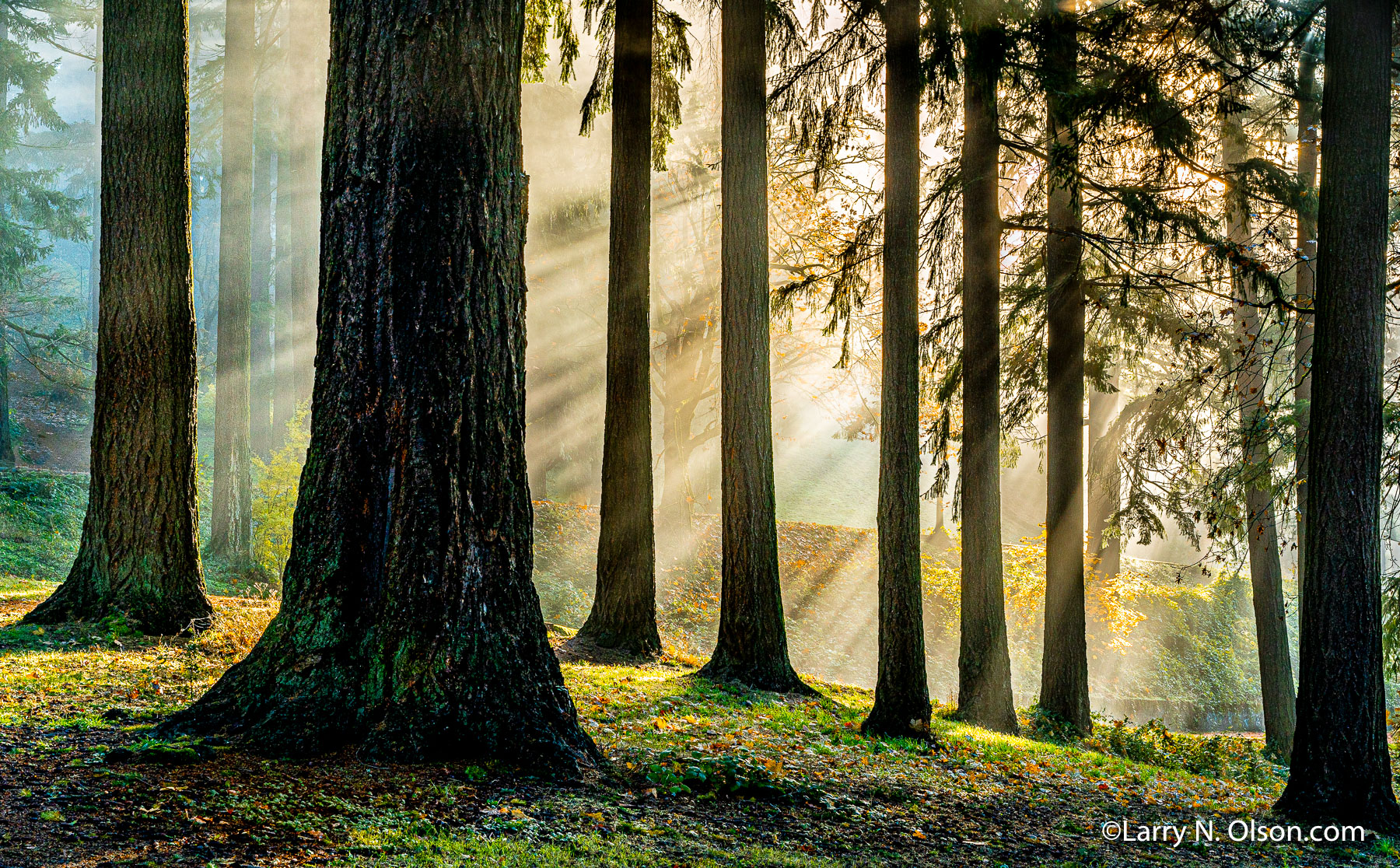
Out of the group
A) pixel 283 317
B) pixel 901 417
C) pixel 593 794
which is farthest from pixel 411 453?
pixel 283 317

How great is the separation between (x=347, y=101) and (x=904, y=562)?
588cm

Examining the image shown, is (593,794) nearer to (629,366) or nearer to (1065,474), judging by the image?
(629,366)

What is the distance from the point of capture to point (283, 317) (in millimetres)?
28953

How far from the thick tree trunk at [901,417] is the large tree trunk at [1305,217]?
5.07 metres

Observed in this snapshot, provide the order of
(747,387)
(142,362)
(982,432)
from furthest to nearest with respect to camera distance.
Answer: (982,432)
(747,387)
(142,362)

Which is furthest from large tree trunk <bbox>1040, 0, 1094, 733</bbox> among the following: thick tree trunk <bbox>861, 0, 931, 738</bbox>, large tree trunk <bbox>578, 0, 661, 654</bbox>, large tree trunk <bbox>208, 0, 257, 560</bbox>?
large tree trunk <bbox>208, 0, 257, 560</bbox>

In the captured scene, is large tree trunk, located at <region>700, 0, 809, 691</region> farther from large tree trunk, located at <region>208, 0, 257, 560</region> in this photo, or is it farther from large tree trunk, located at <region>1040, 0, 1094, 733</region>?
large tree trunk, located at <region>208, 0, 257, 560</region>

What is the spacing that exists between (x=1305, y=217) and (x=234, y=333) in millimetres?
16277

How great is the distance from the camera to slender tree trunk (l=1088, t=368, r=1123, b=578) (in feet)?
52.3

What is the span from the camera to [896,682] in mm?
7910

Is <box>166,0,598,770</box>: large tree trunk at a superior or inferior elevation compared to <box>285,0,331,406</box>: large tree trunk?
inferior

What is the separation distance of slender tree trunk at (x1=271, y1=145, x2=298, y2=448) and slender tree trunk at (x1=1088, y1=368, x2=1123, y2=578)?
18.6m

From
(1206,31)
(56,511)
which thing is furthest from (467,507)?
(56,511)

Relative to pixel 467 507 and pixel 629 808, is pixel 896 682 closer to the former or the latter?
pixel 629 808
